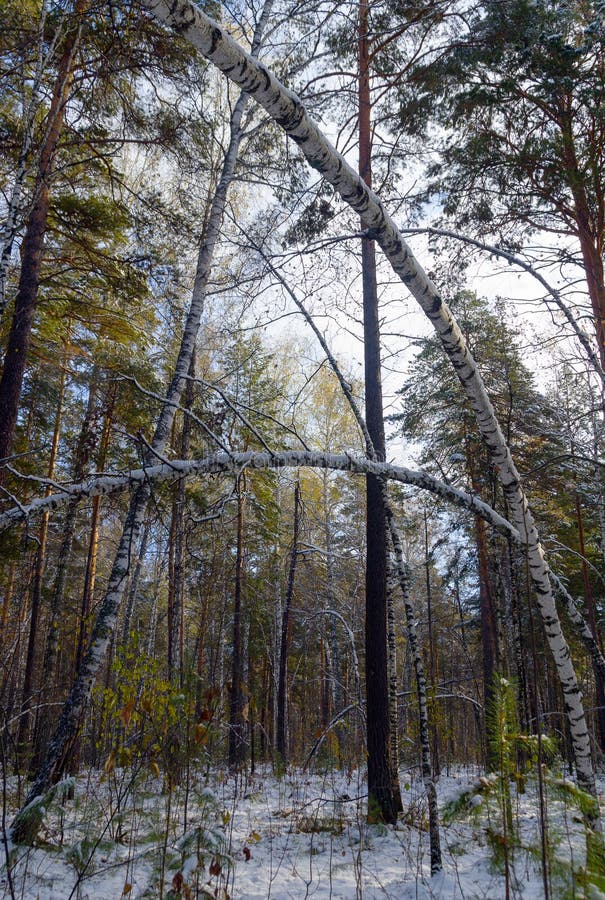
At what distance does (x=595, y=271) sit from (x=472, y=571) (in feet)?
31.6

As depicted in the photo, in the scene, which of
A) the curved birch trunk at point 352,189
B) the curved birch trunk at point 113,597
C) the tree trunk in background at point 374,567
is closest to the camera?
the curved birch trunk at point 352,189

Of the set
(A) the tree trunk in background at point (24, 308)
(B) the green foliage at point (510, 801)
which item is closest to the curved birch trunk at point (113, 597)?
(A) the tree trunk in background at point (24, 308)

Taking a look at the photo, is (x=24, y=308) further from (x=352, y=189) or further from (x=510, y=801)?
(x=510, y=801)

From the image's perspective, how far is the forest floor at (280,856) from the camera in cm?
258

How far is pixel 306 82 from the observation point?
21.2 ft

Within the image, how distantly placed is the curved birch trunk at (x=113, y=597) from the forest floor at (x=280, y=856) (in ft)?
0.70

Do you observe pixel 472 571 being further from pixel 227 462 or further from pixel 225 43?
pixel 225 43

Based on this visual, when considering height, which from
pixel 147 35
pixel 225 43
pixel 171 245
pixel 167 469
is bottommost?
pixel 167 469

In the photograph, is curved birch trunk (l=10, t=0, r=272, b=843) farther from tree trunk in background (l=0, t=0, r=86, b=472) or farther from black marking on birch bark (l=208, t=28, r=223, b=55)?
tree trunk in background (l=0, t=0, r=86, b=472)

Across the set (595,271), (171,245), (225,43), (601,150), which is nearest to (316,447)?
(171,245)

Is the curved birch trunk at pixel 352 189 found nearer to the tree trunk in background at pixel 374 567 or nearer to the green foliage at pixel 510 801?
the green foliage at pixel 510 801

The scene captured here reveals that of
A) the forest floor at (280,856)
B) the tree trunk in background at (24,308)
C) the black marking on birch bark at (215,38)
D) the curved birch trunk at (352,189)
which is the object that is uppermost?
the tree trunk in background at (24,308)

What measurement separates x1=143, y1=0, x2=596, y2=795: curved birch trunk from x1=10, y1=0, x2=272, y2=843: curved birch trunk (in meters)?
1.45

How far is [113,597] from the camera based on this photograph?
4.91m
